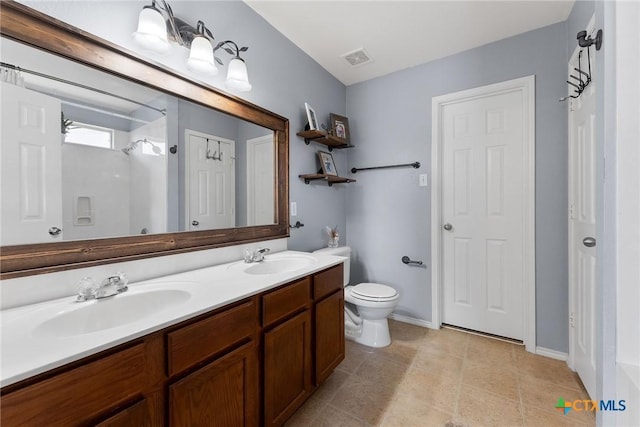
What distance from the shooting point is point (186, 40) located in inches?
52.1

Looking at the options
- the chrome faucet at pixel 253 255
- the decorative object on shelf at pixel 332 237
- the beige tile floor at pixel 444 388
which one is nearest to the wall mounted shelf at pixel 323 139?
the decorative object on shelf at pixel 332 237

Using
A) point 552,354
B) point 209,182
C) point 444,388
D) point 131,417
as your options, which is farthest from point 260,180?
point 552,354

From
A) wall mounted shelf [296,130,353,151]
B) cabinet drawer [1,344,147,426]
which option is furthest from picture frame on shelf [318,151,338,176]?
cabinet drawer [1,344,147,426]

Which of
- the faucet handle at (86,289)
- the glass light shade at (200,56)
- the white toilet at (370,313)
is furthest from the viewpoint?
the white toilet at (370,313)

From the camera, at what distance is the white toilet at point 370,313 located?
6.57 ft

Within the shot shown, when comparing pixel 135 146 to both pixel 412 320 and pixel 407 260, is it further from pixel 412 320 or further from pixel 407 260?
pixel 412 320

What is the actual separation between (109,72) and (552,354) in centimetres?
314

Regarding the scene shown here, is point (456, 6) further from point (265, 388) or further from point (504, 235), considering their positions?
point (265, 388)

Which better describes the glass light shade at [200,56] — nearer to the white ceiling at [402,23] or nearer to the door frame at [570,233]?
the white ceiling at [402,23]

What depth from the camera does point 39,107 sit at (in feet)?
3.04

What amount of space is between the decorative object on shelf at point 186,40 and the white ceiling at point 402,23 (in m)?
0.54

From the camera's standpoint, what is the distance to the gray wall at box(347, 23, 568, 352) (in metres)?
1.87

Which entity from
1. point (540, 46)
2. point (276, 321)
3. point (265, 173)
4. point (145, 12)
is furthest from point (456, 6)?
point (276, 321)

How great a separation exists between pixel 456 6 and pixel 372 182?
1454 mm
